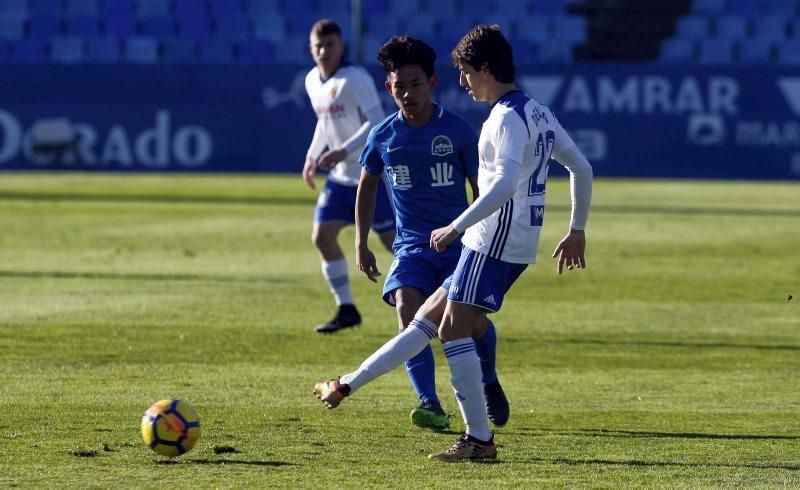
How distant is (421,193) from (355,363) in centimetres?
243

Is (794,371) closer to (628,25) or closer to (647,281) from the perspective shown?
(647,281)

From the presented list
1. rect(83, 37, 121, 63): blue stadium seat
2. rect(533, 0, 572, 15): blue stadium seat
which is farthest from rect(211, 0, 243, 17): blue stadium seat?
rect(533, 0, 572, 15): blue stadium seat

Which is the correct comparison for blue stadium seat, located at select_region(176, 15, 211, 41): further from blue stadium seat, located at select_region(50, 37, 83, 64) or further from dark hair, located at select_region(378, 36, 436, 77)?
dark hair, located at select_region(378, 36, 436, 77)

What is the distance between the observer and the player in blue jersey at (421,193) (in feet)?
23.1

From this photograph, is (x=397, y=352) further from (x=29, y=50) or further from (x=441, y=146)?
(x=29, y=50)

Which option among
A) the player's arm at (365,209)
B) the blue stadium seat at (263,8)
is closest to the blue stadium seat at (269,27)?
the blue stadium seat at (263,8)

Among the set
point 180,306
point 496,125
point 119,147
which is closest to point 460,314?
point 496,125

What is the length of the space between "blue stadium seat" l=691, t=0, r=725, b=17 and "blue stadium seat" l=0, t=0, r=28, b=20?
1659 centimetres

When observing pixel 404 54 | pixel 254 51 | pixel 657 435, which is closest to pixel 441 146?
pixel 404 54

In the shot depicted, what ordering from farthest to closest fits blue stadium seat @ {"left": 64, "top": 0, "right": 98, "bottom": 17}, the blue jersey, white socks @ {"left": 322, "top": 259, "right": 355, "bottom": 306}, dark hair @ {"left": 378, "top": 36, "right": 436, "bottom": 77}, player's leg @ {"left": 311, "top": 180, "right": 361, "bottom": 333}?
blue stadium seat @ {"left": 64, "top": 0, "right": 98, "bottom": 17}, white socks @ {"left": 322, "top": 259, "right": 355, "bottom": 306}, player's leg @ {"left": 311, "top": 180, "right": 361, "bottom": 333}, the blue jersey, dark hair @ {"left": 378, "top": 36, "right": 436, "bottom": 77}

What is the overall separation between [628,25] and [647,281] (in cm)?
2229

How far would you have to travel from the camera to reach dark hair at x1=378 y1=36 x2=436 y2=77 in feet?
22.2

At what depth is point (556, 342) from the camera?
34.1 ft

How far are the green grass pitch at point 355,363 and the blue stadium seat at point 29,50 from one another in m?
17.4
